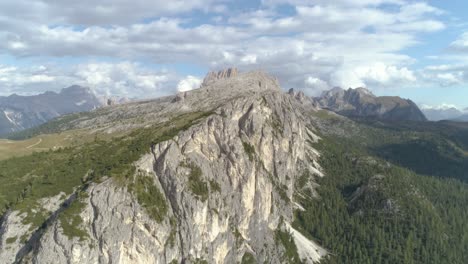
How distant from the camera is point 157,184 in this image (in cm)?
17838

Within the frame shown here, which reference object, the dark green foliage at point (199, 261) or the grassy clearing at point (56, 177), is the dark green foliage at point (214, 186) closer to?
the grassy clearing at point (56, 177)

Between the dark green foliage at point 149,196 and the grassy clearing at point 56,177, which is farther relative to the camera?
the dark green foliage at point 149,196

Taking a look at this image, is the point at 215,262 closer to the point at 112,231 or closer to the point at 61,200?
the point at 112,231

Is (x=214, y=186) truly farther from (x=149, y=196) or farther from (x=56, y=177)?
(x=56, y=177)

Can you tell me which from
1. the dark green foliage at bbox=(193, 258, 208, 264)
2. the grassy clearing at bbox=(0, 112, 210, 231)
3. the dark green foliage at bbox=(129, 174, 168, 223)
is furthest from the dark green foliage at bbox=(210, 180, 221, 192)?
the dark green foliage at bbox=(193, 258, 208, 264)

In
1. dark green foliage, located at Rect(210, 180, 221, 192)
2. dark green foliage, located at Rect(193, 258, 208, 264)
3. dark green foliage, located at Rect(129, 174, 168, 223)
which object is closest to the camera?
dark green foliage, located at Rect(129, 174, 168, 223)

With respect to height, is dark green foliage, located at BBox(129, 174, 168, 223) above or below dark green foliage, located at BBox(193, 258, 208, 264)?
above

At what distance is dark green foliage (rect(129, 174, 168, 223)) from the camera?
6417 inches

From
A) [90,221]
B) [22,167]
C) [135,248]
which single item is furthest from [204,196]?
[22,167]

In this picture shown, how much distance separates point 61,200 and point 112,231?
2845 centimetres

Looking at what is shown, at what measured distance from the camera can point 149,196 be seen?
6639 inches

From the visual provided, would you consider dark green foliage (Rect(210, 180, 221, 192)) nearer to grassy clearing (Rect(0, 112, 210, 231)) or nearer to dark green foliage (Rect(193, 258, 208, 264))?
grassy clearing (Rect(0, 112, 210, 231))

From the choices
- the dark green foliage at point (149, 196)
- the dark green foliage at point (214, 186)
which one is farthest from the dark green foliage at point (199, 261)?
the dark green foliage at point (214, 186)

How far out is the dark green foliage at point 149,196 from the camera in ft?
535
